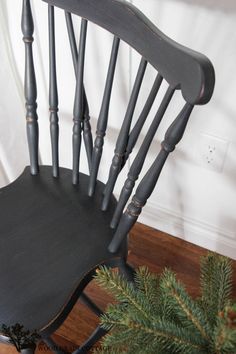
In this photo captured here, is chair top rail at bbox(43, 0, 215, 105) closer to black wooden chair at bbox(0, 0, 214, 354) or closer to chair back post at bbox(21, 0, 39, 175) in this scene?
black wooden chair at bbox(0, 0, 214, 354)

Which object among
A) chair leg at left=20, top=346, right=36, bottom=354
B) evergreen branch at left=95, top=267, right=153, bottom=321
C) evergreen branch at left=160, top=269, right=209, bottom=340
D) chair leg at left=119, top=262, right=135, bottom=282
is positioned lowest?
chair leg at left=20, top=346, right=36, bottom=354

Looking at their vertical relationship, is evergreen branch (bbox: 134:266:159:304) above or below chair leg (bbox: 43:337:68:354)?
above

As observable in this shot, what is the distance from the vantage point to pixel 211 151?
42.5 inches

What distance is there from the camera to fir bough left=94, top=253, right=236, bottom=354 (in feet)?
1.80

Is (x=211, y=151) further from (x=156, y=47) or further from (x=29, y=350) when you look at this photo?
(x=29, y=350)

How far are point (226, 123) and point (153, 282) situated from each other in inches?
19.4

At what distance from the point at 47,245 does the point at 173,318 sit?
0.35 meters

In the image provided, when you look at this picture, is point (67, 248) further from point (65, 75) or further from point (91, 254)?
point (65, 75)

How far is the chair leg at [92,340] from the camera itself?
1.05 meters

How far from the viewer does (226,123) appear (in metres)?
1.00

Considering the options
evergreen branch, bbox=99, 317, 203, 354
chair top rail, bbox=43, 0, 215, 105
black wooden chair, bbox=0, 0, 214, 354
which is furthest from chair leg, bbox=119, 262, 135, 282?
chair top rail, bbox=43, 0, 215, 105

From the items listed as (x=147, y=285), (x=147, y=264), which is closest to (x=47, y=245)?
(x=147, y=285)

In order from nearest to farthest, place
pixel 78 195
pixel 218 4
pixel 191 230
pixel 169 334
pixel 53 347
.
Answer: pixel 169 334 < pixel 218 4 < pixel 78 195 < pixel 53 347 < pixel 191 230

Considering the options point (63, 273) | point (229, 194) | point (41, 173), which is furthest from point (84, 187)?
point (229, 194)
